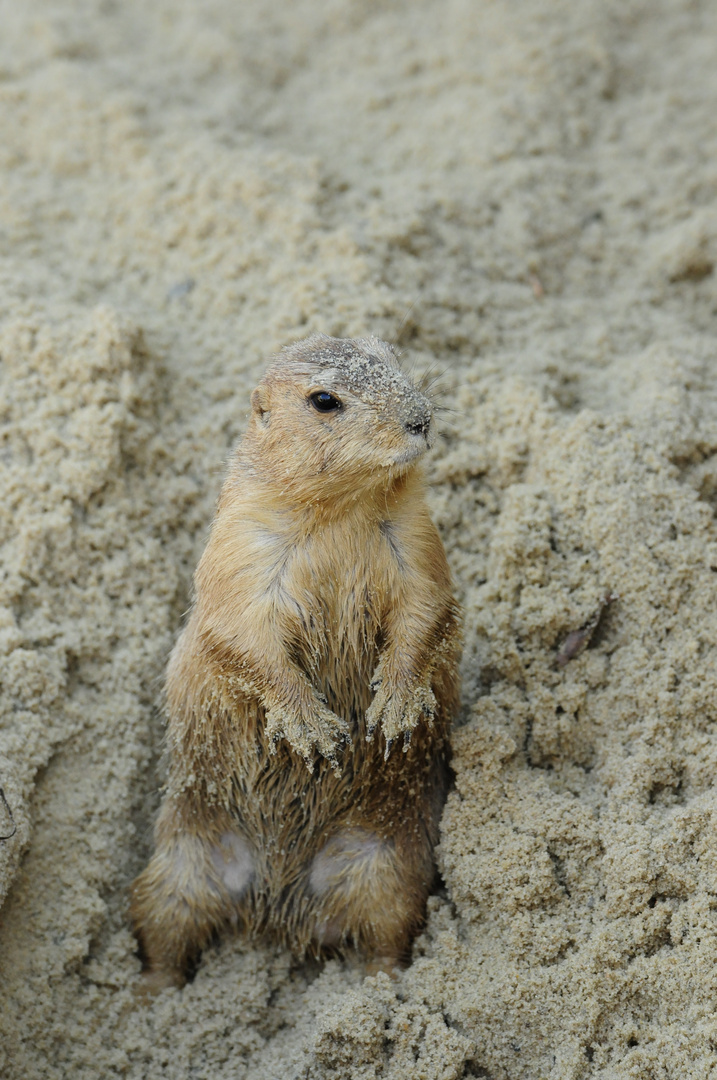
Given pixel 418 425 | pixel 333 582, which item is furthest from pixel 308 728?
pixel 418 425

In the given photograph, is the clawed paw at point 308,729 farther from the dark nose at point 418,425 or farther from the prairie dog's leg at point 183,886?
the dark nose at point 418,425

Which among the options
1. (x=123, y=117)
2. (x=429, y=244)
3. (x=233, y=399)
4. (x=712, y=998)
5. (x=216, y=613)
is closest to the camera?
(x=712, y=998)

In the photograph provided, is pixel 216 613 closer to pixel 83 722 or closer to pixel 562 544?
pixel 83 722

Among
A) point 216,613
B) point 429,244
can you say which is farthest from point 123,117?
point 216,613

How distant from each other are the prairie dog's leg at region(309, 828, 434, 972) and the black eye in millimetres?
1430

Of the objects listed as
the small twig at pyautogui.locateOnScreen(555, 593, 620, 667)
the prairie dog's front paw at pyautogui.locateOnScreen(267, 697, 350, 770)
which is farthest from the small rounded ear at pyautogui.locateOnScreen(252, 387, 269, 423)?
the small twig at pyautogui.locateOnScreen(555, 593, 620, 667)

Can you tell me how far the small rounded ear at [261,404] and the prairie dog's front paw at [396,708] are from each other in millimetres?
922

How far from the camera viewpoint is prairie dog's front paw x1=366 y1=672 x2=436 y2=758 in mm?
3258

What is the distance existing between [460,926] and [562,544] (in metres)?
1.39

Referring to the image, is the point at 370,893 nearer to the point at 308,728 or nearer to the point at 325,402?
the point at 308,728

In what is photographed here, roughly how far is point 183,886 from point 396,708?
3.41ft

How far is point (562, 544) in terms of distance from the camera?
3.92m

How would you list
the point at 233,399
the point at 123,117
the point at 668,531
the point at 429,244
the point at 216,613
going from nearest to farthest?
the point at 216,613 < the point at 668,531 < the point at 233,399 < the point at 429,244 < the point at 123,117

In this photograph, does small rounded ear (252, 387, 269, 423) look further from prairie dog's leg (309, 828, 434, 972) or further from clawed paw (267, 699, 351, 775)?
prairie dog's leg (309, 828, 434, 972)
